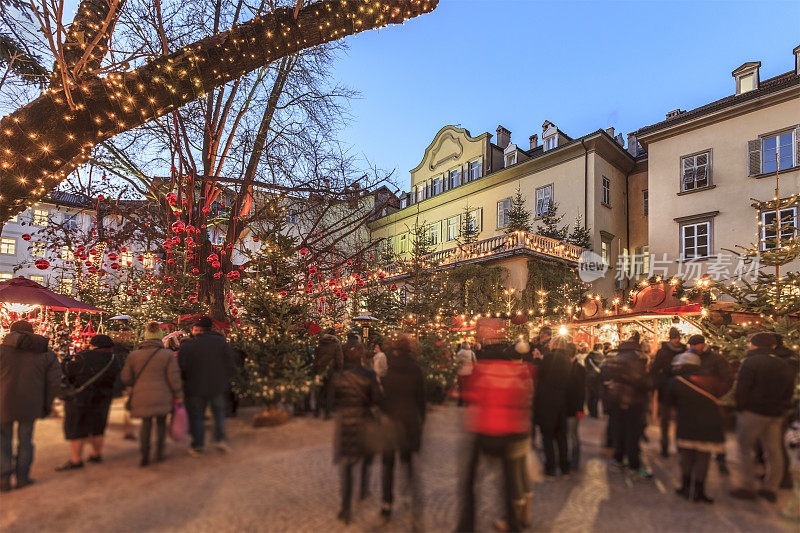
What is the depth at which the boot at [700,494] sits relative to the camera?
2.04 meters

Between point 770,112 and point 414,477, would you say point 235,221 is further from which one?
point 770,112

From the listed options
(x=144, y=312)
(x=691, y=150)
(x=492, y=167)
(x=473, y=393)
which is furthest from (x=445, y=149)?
(x=473, y=393)

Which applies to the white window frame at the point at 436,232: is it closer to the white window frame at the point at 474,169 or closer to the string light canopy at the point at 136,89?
the white window frame at the point at 474,169

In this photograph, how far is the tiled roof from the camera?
20000 mm

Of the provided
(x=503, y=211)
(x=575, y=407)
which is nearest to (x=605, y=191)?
(x=503, y=211)

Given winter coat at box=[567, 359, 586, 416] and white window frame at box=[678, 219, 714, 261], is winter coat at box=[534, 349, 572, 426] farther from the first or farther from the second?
white window frame at box=[678, 219, 714, 261]

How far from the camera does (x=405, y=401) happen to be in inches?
94.7

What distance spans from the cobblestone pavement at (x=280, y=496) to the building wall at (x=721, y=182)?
23390 millimetres

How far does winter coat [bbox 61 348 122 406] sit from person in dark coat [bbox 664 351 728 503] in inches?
119

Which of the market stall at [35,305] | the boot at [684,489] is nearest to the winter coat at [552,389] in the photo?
the boot at [684,489]

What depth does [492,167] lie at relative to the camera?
3422 cm

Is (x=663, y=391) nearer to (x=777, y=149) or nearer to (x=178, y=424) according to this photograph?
(x=178, y=424)

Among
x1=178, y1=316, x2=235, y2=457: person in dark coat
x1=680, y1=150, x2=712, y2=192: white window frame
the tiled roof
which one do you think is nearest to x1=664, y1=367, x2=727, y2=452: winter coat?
x1=178, y1=316, x2=235, y2=457: person in dark coat

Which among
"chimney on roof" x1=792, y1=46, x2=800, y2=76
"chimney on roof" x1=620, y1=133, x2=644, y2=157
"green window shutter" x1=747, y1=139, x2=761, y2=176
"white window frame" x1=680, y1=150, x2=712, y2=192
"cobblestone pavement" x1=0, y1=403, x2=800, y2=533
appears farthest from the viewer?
"chimney on roof" x1=620, y1=133, x2=644, y2=157
